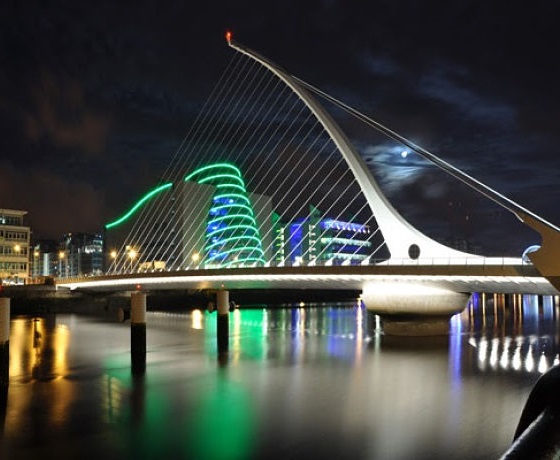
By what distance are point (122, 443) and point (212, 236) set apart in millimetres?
63627

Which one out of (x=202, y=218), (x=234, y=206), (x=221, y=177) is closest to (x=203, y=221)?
(x=202, y=218)

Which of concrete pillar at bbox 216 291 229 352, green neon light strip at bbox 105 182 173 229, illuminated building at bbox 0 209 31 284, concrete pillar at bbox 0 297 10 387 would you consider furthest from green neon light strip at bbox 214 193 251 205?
concrete pillar at bbox 0 297 10 387

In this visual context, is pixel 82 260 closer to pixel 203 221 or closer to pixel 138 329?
pixel 203 221

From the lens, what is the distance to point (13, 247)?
7650 cm

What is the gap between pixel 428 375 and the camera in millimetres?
21375

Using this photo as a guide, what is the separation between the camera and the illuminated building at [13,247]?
75125 mm

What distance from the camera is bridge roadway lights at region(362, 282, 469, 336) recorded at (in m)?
28.3

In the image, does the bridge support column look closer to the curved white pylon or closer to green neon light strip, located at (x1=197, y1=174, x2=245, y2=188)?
the curved white pylon

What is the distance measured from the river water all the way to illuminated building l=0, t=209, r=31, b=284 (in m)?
44.7

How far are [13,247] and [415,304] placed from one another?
61895 millimetres

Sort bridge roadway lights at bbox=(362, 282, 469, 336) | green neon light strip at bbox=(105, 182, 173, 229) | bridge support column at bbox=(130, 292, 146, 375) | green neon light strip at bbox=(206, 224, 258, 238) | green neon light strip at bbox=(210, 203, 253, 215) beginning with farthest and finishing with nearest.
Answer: green neon light strip at bbox=(105, 182, 173, 229), green neon light strip at bbox=(210, 203, 253, 215), green neon light strip at bbox=(206, 224, 258, 238), bridge roadway lights at bbox=(362, 282, 469, 336), bridge support column at bbox=(130, 292, 146, 375)

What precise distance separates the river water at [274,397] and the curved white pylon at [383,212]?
4.29 metres

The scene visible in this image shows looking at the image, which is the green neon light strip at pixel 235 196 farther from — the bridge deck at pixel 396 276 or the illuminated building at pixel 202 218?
the bridge deck at pixel 396 276

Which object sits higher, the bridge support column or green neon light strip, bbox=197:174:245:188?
green neon light strip, bbox=197:174:245:188
